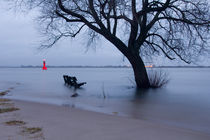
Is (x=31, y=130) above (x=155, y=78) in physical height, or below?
below

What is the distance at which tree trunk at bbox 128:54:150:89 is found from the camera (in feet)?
51.0

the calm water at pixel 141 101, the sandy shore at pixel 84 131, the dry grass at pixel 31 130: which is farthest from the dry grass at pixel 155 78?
the dry grass at pixel 31 130

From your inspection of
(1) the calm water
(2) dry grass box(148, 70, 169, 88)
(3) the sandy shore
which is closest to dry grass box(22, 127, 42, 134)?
(3) the sandy shore

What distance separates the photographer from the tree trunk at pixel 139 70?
51.0 ft

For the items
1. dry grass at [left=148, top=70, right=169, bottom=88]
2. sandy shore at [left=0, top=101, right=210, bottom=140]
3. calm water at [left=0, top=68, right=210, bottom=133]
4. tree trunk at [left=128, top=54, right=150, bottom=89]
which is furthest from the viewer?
dry grass at [left=148, top=70, right=169, bottom=88]

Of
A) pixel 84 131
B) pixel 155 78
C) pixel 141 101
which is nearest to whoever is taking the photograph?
pixel 84 131

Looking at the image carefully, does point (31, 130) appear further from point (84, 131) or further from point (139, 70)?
point (139, 70)

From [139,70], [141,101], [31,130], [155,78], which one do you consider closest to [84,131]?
[31,130]

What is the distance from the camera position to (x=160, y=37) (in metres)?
15.9

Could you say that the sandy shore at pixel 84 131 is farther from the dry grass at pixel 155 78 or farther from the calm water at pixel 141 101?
the dry grass at pixel 155 78

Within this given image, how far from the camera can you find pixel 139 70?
15883mm

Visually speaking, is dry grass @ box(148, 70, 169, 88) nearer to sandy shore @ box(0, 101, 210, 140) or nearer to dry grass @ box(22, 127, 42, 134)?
sandy shore @ box(0, 101, 210, 140)

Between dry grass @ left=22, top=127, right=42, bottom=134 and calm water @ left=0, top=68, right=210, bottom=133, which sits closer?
dry grass @ left=22, top=127, right=42, bottom=134

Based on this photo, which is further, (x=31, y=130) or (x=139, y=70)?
(x=139, y=70)
